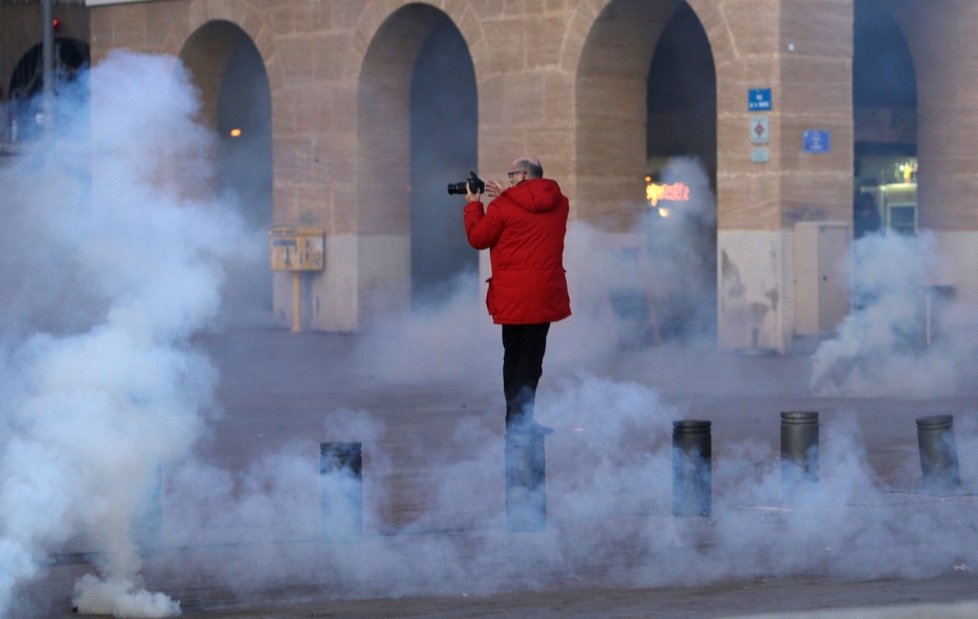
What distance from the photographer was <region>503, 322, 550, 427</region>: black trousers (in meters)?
10.7

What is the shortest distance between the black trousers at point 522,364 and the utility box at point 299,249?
1334 cm

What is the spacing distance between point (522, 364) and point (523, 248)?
2.28 feet

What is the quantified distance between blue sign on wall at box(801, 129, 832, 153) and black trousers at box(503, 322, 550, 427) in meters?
9.09

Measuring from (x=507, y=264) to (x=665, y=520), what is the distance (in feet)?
7.60

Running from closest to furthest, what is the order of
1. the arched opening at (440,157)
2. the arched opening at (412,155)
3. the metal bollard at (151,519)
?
the metal bollard at (151,519)
the arched opening at (412,155)
the arched opening at (440,157)

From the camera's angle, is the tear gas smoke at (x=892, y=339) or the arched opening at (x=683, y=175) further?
the arched opening at (x=683, y=175)

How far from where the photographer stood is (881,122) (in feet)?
79.9

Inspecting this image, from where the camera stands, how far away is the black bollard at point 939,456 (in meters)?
9.70

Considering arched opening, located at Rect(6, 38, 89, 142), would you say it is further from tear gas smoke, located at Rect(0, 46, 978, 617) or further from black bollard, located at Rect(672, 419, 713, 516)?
black bollard, located at Rect(672, 419, 713, 516)

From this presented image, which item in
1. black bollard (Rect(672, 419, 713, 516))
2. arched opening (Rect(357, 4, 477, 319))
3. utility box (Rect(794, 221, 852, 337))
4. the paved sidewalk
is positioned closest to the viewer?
the paved sidewalk

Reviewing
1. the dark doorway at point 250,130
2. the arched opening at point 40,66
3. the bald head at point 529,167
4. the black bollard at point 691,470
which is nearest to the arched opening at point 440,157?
the dark doorway at point 250,130

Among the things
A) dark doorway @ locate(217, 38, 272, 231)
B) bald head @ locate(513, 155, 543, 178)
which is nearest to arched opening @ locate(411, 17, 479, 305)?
dark doorway @ locate(217, 38, 272, 231)

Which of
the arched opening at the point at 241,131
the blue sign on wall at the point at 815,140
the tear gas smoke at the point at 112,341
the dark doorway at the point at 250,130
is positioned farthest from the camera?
the dark doorway at the point at 250,130

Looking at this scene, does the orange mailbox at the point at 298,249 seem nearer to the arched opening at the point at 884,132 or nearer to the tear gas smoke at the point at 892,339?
the arched opening at the point at 884,132
